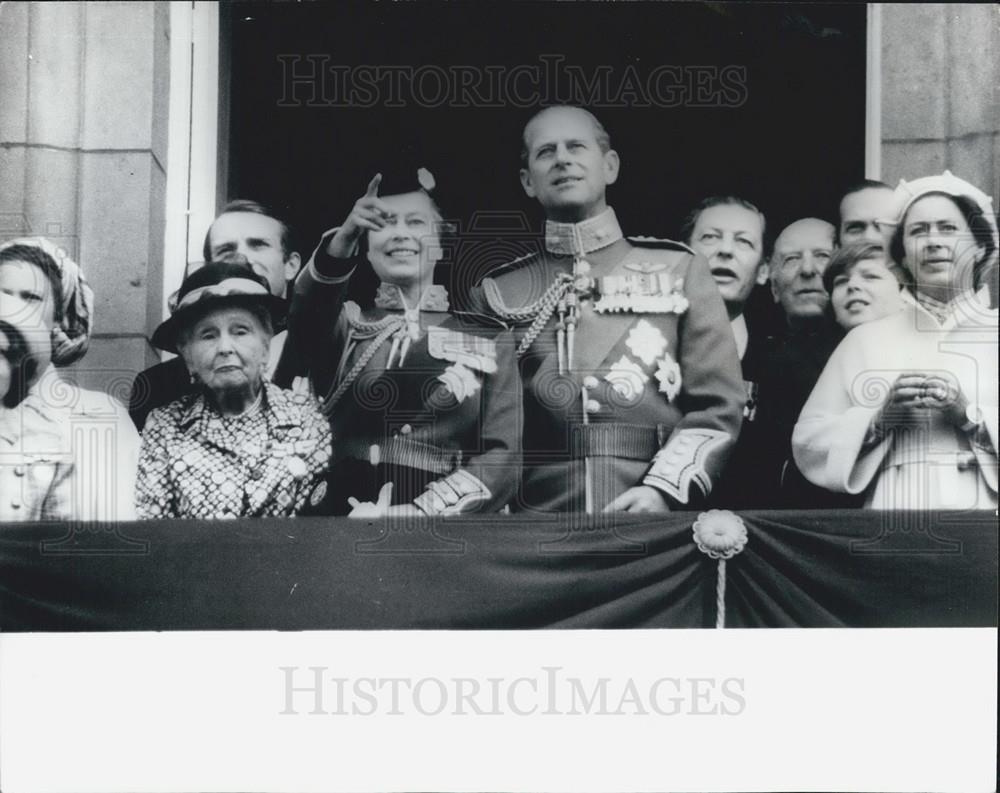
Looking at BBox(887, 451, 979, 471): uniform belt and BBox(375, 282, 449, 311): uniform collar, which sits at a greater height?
BBox(375, 282, 449, 311): uniform collar

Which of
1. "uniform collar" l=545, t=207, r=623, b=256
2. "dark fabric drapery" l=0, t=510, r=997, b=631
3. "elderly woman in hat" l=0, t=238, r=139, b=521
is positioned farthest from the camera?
"uniform collar" l=545, t=207, r=623, b=256

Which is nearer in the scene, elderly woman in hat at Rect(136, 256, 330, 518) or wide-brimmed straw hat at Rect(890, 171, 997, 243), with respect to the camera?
elderly woman in hat at Rect(136, 256, 330, 518)

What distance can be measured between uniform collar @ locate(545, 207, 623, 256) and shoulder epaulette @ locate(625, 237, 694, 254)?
0.36 ft

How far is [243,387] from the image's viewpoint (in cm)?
560

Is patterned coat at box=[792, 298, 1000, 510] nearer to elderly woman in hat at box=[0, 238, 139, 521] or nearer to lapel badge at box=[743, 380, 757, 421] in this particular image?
lapel badge at box=[743, 380, 757, 421]

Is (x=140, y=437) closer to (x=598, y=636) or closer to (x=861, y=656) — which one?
(x=598, y=636)

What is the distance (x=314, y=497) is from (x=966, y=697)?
250 centimetres

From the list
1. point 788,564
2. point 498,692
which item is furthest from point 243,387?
point 788,564

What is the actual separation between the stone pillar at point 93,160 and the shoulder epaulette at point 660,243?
5.93 ft

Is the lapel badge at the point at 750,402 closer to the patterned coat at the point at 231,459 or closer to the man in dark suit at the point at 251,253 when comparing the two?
the patterned coat at the point at 231,459

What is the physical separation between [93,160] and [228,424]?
1.12 m

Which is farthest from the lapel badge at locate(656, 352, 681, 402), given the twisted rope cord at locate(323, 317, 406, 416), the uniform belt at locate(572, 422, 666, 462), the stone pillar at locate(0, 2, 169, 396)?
the stone pillar at locate(0, 2, 169, 396)

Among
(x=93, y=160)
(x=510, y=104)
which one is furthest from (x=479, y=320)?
(x=93, y=160)

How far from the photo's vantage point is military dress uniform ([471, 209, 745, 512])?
552cm
